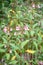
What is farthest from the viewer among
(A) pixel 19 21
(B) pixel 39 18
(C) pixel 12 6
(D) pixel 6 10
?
(C) pixel 12 6

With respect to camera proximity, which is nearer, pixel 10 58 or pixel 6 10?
pixel 10 58

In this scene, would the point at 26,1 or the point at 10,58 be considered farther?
the point at 26,1

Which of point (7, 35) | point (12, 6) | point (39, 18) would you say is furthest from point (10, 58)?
point (12, 6)

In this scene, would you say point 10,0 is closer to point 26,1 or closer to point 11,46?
point 26,1

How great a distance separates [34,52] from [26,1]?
2.15 metres

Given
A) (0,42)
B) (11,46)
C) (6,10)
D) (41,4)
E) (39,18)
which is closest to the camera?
(11,46)

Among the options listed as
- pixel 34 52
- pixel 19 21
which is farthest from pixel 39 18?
pixel 34 52

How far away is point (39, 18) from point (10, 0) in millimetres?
870

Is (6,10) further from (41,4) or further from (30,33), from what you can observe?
(30,33)

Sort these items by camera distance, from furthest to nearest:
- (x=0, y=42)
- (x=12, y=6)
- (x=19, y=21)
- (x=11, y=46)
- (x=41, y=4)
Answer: (x=41, y=4)
(x=12, y=6)
(x=19, y=21)
(x=0, y=42)
(x=11, y=46)

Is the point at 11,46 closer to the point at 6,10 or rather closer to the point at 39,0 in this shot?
the point at 6,10

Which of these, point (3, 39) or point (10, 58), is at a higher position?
point (3, 39)

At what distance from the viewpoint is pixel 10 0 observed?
4.10 m

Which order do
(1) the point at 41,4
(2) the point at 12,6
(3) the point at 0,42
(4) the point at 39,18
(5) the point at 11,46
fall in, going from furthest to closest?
1. (1) the point at 41,4
2. (2) the point at 12,6
3. (4) the point at 39,18
4. (3) the point at 0,42
5. (5) the point at 11,46
